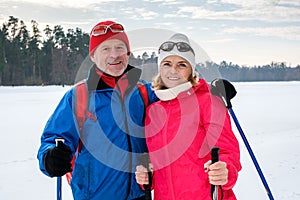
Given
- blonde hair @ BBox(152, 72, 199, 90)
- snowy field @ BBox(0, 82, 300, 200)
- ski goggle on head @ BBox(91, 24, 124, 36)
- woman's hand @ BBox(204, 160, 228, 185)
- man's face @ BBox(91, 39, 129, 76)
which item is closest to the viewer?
woman's hand @ BBox(204, 160, 228, 185)

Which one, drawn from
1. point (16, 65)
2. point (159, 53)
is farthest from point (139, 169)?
point (16, 65)

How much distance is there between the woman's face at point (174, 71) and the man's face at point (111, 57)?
293 mm

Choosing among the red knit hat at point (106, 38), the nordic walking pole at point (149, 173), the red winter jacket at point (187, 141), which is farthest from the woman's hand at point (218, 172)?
the red knit hat at point (106, 38)

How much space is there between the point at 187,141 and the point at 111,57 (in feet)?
2.61

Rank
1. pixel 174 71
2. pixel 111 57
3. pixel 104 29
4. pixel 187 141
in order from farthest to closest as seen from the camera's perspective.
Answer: pixel 104 29, pixel 111 57, pixel 174 71, pixel 187 141

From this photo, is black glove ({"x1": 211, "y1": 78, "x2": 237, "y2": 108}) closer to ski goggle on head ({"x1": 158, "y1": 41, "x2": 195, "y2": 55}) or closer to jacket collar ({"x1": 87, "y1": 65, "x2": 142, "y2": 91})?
ski goggle on head ({"x1": 158, "y1": 41, "x2": 195, "y2": 55})

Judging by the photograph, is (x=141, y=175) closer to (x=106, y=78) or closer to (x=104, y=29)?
(x=106, y=78)

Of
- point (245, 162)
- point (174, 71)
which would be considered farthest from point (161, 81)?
point (245, 162)

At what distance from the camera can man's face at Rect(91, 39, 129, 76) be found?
2.49 m

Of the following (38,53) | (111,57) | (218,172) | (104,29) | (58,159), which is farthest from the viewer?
(38,53)

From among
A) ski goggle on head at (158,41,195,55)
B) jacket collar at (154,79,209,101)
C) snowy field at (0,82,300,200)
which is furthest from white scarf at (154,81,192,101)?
snowy field at (0,82,300,200)

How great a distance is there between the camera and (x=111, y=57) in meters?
2.51

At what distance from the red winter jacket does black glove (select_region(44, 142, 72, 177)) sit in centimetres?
55

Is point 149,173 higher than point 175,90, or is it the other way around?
point 175,90
